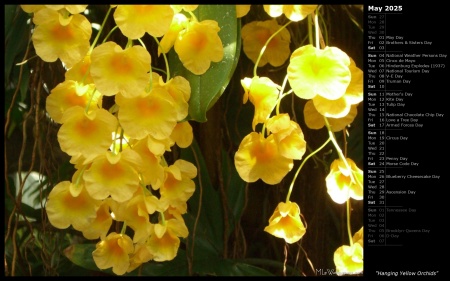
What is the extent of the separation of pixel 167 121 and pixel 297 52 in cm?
17

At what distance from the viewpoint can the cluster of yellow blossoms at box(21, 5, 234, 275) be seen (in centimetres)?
69

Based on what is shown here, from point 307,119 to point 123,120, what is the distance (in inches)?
9.8

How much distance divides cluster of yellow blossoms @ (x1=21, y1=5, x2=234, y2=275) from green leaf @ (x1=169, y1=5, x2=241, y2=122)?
0.02 meters

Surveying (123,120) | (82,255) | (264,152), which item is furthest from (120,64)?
(82,255)

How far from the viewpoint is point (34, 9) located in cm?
74

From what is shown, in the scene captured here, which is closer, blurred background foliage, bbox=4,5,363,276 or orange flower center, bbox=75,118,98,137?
orange flower center, bbox=75,118,98,137

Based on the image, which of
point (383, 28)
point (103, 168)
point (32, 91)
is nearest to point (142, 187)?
point (103, 168)

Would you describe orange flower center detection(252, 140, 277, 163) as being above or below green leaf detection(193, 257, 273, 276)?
above

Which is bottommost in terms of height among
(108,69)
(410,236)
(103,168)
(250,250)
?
(250,250)

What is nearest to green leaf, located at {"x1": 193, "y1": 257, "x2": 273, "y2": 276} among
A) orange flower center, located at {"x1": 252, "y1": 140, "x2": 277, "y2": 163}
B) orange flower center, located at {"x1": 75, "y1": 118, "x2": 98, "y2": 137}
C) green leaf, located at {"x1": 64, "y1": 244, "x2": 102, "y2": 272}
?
green leaf, located at {"x1": 64, "y1": 244, "x2": 102, "y2": 272}

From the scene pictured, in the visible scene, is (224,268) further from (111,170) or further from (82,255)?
(111,170)

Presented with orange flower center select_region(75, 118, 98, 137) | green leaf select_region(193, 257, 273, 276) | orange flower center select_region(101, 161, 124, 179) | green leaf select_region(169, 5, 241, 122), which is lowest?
green leaf select_region(193, 257, 273, 276)

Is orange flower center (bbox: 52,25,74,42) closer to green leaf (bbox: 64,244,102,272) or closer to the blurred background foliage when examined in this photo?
the blurred background foliage
